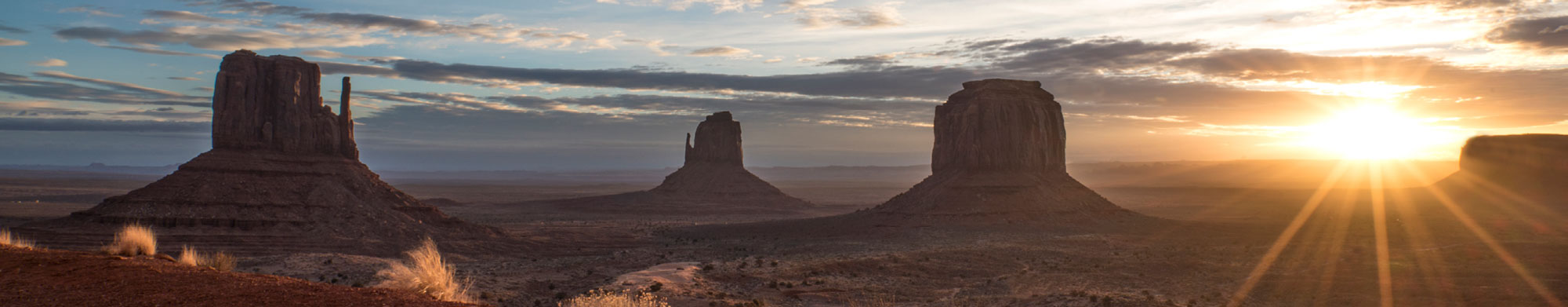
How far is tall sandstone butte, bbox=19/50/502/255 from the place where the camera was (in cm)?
3444

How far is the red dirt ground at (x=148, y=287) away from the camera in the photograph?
12656 mm

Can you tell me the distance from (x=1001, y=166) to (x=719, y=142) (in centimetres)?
5071

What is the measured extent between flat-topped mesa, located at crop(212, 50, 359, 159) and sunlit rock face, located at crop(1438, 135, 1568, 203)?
2440 inches

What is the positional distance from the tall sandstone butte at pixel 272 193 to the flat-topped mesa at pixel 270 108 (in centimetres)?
4

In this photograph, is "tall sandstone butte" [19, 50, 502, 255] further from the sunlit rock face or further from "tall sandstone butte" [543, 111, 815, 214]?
the sunlit rock face

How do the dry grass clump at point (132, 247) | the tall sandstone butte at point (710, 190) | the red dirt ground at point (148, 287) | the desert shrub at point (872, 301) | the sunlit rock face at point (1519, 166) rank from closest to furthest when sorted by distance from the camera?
1. the red dirt ground at point (148, 287)
2. the dry grass clump at point (132, 247)
3. the desert shrub at point (872, 301)
4. the sunlit rock face at point (1519, 166)
5. the tall sandstone butte at point (710, 190)

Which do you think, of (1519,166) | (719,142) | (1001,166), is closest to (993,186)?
(1001,166)

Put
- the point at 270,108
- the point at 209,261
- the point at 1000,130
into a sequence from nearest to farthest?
the point at 209,261
the point at 270,108
the point at 1000,130

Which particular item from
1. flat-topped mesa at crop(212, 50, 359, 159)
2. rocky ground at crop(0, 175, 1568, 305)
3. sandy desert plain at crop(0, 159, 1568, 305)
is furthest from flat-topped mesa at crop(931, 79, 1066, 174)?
flat-topped mesa at crop(212, 50, 359, 159)

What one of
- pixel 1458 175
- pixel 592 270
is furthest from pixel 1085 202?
pixel 592 270

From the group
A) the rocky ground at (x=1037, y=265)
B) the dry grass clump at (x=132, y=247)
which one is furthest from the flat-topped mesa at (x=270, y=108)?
the dry grass clump at (x=132, y=247)

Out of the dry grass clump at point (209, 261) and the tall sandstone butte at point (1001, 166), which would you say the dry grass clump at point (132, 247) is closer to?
the dry grass clump at point (209, 261)

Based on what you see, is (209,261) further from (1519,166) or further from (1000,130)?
(1519,166)

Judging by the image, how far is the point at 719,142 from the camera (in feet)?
338
